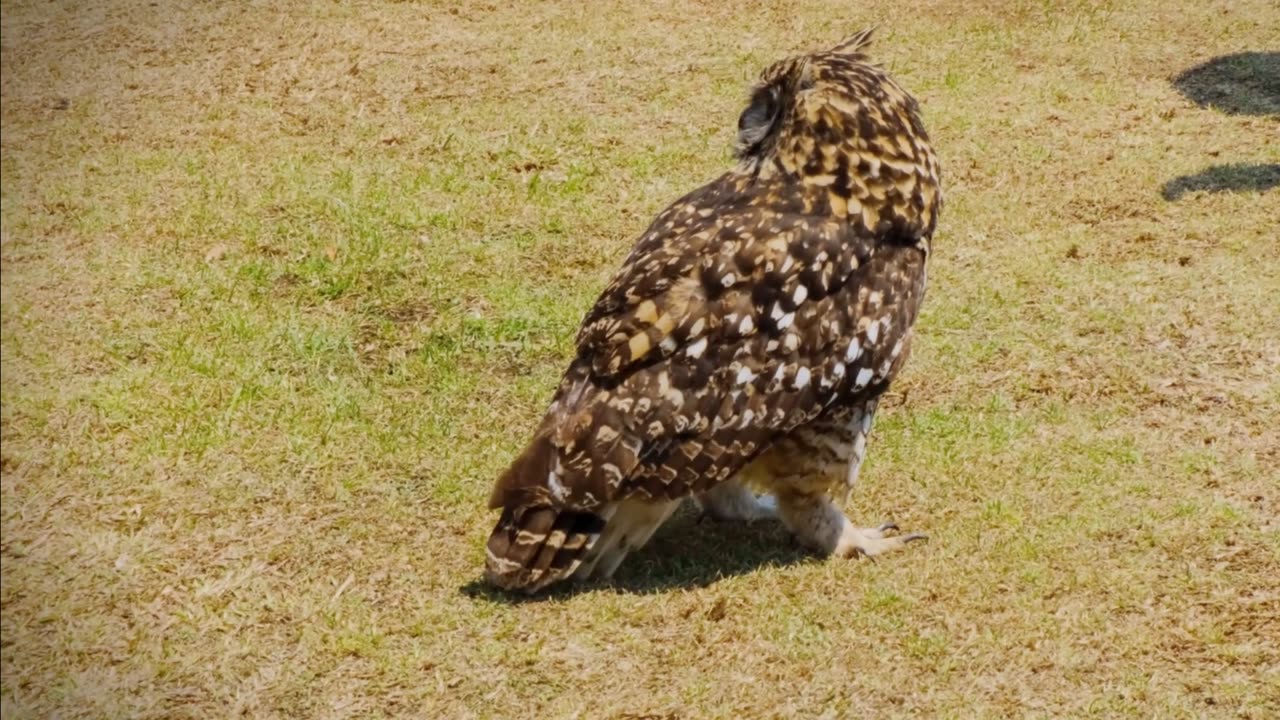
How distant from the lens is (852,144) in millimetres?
5406

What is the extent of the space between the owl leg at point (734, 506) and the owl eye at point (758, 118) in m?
1.39

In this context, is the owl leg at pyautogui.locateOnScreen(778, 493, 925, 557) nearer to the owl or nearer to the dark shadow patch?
the owl

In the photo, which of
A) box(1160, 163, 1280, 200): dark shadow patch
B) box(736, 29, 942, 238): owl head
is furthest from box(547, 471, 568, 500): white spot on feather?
box(1160, 163, 1280, 200): dark shadow patch

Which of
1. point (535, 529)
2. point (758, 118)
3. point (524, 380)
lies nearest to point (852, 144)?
point (758, 118)

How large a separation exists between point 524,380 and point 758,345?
2.18 meters

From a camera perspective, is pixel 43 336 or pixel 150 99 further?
pixel 150 99

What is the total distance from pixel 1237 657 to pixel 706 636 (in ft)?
5.95

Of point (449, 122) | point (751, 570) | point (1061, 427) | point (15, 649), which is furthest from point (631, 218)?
point (15, 649)

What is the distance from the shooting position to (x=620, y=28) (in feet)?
40.1

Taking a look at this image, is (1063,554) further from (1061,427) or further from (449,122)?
(449,122)

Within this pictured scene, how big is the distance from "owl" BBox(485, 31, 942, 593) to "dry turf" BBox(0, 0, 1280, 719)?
14.1 inches

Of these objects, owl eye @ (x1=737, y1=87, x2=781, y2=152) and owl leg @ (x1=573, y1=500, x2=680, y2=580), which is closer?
owl leg @ (x1=573, y1=500, x2=680, y2=580)

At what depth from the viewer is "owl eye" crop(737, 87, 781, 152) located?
569 centimetres

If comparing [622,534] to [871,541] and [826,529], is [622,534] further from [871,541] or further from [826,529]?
[871,541]
